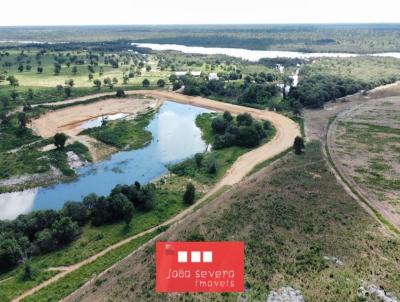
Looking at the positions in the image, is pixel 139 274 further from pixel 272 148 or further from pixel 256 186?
pixel 272 148

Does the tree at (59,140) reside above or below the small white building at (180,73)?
below

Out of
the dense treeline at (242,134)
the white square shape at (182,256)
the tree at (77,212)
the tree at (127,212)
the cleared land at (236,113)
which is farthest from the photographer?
the dense treeline at (242,134)

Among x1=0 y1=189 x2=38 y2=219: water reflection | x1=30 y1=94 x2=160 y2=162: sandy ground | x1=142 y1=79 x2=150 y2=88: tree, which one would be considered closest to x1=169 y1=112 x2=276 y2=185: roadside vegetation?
x1=30 y1=94 x2=160 y2=162: sandy ground

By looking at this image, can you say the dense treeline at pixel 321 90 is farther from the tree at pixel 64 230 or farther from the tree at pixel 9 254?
the tree at pixel 9 254

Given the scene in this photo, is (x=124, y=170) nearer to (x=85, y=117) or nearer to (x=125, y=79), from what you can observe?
(x=85, y=117)

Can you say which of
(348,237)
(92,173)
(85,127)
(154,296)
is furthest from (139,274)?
(85,127)

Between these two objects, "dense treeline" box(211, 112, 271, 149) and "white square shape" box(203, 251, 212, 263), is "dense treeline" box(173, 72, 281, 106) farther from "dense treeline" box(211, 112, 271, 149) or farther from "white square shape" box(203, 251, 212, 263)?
"white square shape" box(203, 251, 212, 263)

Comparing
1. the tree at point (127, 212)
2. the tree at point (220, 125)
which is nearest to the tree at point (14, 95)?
the tree at point (220, 125)
